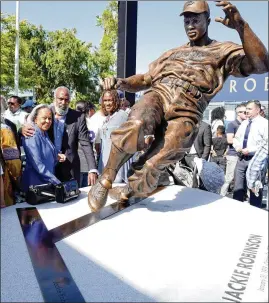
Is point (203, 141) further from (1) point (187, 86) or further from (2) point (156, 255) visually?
(2) point (156, 255)

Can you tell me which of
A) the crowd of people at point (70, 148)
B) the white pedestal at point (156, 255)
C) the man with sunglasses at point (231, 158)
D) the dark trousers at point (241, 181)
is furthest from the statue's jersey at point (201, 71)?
the man with sunglasses at point (231, 158)

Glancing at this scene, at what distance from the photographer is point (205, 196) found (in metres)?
2.82

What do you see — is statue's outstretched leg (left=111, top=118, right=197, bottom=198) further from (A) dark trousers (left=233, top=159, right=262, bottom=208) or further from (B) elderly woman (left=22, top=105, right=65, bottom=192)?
(A) dark trousers (left=233, top=159, right=262, bottom=208)

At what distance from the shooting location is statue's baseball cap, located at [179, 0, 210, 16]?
2.29 m

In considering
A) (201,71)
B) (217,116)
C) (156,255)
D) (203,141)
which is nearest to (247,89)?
(217,116)

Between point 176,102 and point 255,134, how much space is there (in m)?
2.02

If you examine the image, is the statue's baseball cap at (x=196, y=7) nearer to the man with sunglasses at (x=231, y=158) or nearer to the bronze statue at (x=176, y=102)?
the bronze statue at (x=176, y=102)

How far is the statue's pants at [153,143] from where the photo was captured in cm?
217

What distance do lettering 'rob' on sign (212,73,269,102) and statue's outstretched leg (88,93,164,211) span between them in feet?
15.7

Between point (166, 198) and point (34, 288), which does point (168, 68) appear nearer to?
point (166, 198)

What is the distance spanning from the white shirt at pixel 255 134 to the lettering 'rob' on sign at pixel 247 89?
2748mm

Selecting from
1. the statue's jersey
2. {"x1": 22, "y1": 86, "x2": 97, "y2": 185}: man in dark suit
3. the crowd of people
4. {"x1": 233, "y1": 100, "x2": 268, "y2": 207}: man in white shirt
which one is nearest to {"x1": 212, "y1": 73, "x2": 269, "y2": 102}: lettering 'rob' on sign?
the crowd of people

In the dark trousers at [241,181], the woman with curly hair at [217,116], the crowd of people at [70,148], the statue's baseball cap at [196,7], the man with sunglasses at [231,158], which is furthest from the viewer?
the woman with curly hair at [217,116]

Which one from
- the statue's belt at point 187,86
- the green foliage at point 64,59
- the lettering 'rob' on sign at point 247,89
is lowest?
the statue's belt at point 187,86
